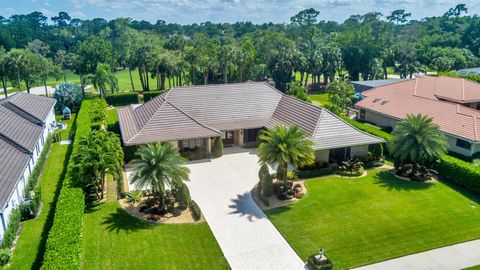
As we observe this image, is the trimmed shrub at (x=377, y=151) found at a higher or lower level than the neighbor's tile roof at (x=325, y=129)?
lower

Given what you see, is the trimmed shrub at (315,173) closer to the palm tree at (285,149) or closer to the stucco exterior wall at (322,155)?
the stucco exterior wall at (322,155)

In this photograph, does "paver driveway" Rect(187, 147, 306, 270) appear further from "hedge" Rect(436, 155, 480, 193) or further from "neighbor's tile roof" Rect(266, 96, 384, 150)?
"hedge" Rect(436, 155, 480, 193)

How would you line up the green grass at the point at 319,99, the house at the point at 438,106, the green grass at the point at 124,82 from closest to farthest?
the house at the point at 438,106 → the green grass at the point at 319,99 → the green grass at the point at 124,82

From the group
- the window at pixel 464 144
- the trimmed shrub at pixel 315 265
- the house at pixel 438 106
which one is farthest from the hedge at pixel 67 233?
the window at pixel 464 144

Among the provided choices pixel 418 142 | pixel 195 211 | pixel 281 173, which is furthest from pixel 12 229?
pixel 418 142

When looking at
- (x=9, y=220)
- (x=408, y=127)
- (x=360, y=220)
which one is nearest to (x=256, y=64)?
(x=408, y=127)

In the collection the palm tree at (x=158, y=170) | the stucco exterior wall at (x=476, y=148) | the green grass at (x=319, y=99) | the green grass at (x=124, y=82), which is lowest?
the stucco exterior wall at (x=476, y=148)

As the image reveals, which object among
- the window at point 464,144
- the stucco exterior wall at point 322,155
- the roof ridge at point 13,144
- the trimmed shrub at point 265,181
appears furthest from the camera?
the window at point 464,144

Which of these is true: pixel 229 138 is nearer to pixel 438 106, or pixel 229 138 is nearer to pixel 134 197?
pixel 134 197
